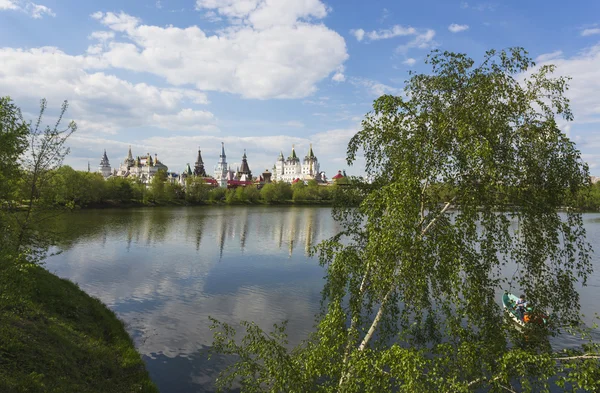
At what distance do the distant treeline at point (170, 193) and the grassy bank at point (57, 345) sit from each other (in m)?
32.6

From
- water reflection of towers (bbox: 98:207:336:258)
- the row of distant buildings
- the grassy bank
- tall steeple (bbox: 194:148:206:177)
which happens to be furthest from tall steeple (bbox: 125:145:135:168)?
the grassy bank

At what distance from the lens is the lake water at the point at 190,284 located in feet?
43.2

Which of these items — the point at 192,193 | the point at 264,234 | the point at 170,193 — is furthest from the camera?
the point at 192,193

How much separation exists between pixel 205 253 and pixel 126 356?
17.0 metres

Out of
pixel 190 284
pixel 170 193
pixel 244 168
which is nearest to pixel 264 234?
pixel 190 284

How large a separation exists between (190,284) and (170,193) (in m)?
60.6

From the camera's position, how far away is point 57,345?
1009cm

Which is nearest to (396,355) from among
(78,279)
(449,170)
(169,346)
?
(449,170)

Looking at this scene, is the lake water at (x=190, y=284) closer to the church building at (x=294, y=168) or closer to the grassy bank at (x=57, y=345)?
the grassy bank at (x=57, y=345)

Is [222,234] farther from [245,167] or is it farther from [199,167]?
[245,167]

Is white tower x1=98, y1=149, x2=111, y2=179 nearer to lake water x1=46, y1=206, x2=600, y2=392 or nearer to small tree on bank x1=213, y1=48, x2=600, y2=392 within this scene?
lake water x1=46, y1=206, x2=600, y2=392

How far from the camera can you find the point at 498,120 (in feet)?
20.7

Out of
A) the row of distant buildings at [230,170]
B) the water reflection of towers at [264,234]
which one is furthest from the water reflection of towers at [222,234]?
the row of distant buildings at [230,170]

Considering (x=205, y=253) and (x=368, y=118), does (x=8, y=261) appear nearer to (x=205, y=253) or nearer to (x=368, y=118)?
(x=368, y=118)
